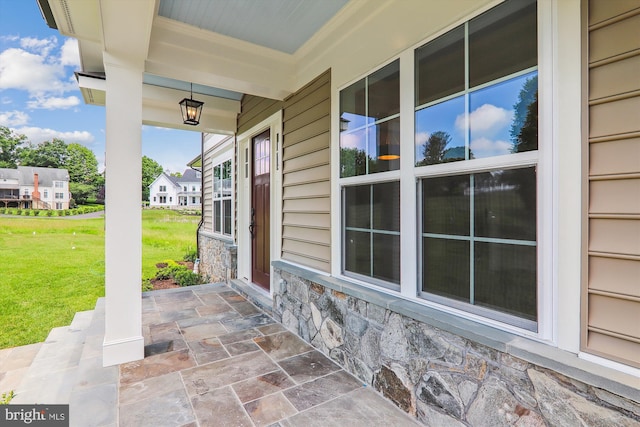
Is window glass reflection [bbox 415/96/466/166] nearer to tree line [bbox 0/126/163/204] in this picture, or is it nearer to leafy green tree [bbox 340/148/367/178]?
leafy green tree [bbox 340/148/367/178]

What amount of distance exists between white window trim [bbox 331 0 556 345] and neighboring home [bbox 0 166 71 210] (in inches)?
243

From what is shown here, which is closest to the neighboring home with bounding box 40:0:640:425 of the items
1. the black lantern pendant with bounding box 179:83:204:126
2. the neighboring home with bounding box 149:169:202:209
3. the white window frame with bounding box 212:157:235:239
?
the black lantern pendant with bounding box 179:83:204:126

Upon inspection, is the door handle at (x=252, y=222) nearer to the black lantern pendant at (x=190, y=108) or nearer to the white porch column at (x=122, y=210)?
the black lantern pendant at (x=190, y=108)

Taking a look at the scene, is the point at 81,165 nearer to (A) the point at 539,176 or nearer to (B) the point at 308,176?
(B) the point at 308,176

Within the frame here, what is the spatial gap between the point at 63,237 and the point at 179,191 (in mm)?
7370

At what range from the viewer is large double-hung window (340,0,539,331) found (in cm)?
151

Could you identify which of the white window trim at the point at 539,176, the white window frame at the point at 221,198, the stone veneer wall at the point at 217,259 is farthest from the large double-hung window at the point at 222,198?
the white window trim at the point at 539,176

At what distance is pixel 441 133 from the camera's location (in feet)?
6.28

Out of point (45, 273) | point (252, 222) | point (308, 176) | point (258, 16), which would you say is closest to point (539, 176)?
point (308, 176)

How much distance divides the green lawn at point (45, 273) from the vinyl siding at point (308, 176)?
3.73 meters

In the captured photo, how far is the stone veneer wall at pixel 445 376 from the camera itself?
1.25m

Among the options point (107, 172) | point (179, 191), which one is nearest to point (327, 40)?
point (107, 172)

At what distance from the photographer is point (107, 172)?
258cm

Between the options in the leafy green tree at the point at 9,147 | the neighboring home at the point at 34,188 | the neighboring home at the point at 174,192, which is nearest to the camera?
the neighboring home at the point at 34,188
